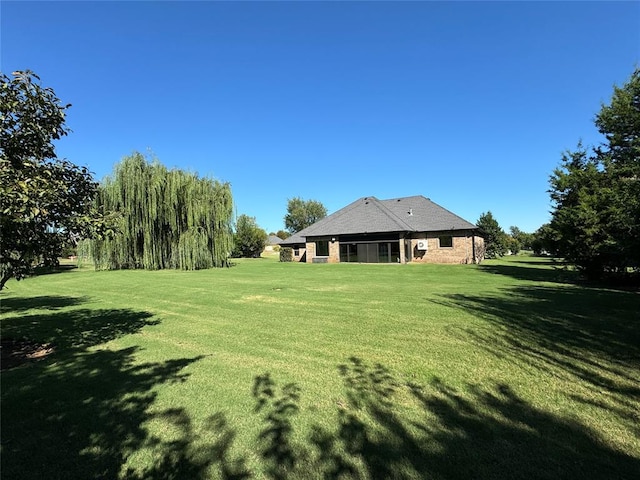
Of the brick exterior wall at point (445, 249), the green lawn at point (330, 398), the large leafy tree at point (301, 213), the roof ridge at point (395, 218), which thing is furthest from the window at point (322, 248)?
the large leafy tree at point (301, 213)

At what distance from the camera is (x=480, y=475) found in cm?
230

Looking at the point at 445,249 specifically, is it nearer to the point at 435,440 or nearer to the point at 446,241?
the point at 446,241

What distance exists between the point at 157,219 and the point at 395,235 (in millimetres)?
17484

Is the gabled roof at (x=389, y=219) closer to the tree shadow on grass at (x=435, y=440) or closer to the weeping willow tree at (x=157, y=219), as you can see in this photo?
the weeping willow tree at (x=157, y=219)

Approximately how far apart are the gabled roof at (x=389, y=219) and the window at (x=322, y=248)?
0.78 m

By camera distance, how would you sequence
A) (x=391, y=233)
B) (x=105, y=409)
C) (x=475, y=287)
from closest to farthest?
(x=105, y=409) → (x=475, y=287) → (x=391, y=233)

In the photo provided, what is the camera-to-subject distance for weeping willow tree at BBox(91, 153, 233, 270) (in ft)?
73.3

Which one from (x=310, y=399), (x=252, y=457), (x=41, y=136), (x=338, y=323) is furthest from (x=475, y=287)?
(x=41, y=136)

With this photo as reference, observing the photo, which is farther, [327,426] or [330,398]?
[330,398]

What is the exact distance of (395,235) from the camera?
27.5 metres

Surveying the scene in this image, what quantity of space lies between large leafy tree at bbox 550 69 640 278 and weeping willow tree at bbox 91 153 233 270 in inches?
792

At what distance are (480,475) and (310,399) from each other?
1.63 metres

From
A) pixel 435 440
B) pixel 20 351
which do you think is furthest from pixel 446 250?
pixel 20 351

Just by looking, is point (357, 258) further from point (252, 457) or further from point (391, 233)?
point (252, 457)
